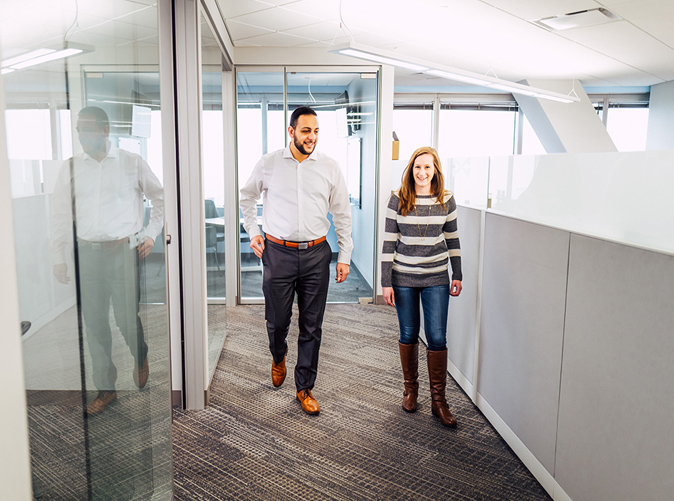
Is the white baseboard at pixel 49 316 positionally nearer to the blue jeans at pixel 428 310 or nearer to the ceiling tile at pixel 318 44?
the blue jeans at pixel 428 310

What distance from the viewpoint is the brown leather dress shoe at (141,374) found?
1.46 meters

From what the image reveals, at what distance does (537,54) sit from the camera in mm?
4934

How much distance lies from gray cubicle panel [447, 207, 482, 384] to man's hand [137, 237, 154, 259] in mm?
1668

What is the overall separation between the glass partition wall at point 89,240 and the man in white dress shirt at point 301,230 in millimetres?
877

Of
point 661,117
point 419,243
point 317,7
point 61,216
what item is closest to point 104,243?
point 61,216

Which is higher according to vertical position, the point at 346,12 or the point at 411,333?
the point at 346,12

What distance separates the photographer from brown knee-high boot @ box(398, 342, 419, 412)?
8.20 ft

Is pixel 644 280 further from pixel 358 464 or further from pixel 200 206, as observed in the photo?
pixel 200 206

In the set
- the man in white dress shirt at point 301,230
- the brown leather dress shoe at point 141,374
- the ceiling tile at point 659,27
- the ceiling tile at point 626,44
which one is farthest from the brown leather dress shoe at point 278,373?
the ceiling tile at point 659,27

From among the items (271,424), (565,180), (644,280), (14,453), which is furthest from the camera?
(271,424)

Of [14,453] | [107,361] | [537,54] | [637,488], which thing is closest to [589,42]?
[537,54]

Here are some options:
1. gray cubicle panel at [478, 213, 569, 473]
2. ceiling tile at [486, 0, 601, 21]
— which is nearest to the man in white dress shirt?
gray cubicle panel at [478, 213, 569, 473]

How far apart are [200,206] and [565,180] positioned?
161 centimetres

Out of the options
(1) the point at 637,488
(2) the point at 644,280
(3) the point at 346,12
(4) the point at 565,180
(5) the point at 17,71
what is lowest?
(1) the point at 637,488
